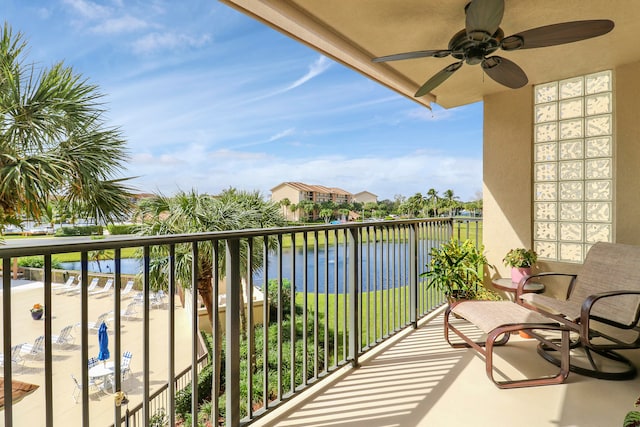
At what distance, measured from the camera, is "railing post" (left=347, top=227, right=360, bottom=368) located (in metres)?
2.42

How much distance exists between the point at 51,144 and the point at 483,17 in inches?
209

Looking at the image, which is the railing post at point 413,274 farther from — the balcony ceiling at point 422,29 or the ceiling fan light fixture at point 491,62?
the balcony ceiling at point 422,29

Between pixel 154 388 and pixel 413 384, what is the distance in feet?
23.6

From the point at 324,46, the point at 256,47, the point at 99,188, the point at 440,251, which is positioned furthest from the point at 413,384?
the point at 256,47

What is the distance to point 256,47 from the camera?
88.7ft

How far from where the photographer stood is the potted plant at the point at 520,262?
12.0 ft

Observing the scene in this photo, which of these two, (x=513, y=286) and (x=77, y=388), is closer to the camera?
(x=513, y=286)

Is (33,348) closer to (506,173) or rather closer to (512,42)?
(506,173)

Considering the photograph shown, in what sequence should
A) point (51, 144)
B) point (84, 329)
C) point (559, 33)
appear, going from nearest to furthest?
point (84, 329)
point (559, 33)
point (51, 144)

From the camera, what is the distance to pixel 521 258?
3.70 m

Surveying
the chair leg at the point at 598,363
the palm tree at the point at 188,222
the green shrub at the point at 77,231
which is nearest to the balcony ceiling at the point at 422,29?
the chair leg at the point at 598,363

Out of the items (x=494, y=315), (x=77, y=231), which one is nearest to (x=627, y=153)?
(x=494, y=315)

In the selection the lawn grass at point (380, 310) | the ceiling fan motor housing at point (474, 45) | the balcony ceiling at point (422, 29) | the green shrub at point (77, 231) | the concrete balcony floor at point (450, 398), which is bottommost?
the concrete balcony floor at point (450, 398)

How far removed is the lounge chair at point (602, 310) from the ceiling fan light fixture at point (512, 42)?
1733 millimetres
